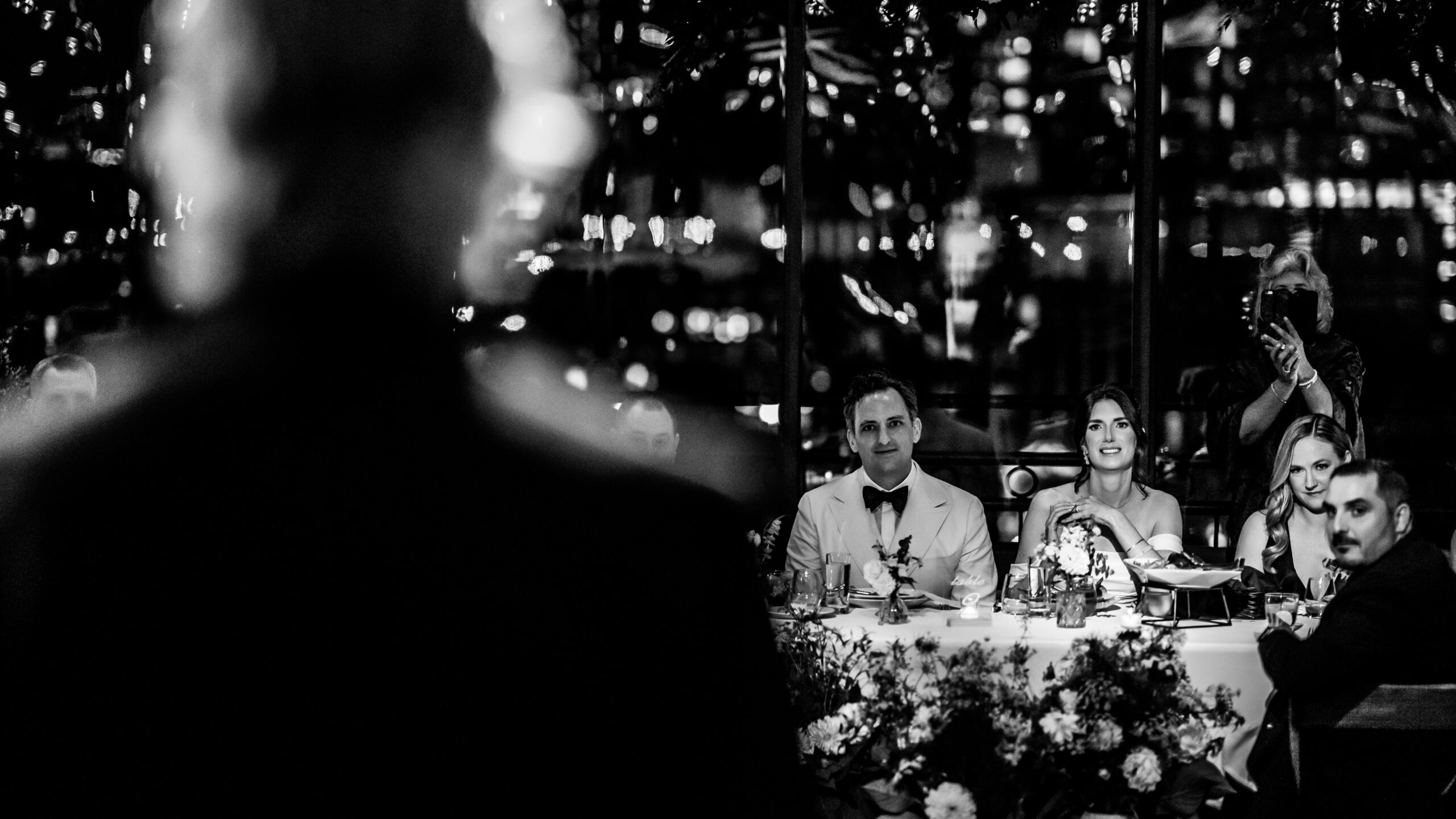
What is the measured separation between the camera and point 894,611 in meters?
3.87

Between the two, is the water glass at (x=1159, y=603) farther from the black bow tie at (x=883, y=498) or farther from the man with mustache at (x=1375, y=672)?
the black bow tie at (x=883, y=498)

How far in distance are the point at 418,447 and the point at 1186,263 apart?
6.72 metres

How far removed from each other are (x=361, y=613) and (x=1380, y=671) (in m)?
2.90

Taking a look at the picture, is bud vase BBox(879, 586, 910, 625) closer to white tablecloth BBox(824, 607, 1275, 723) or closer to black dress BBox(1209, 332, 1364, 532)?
white tablecloth BBox(824, 607, 1275, 723)

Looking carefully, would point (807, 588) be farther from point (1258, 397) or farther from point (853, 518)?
point (1258, 397)

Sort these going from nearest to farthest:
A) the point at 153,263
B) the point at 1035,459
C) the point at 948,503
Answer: the point at 153,263 < the point at 948,503 < the point at 1035,459

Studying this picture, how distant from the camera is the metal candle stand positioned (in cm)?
370

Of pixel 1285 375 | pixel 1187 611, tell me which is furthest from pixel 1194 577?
pixel 1285 375

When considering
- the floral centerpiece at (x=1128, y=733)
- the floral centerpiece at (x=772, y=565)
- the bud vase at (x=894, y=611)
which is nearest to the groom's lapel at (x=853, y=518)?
the floral centerpiece at (x=772, y=565)

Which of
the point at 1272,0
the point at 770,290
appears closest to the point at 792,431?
the point at 770,290

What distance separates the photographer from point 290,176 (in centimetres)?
42

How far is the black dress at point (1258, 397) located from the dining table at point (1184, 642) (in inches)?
79.8

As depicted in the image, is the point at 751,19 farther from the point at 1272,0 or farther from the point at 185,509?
the point at 185,509

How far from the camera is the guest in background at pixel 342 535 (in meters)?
0.42
